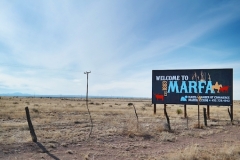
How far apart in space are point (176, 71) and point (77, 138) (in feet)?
59.3

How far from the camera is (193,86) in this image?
2703cm

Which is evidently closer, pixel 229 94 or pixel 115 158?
pixel 115 158

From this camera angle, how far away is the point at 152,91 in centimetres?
2889

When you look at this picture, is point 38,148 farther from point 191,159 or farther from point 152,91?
point 152,91

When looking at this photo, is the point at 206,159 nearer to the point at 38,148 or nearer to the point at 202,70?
the point at 38,148

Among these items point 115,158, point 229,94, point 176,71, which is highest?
point 176,71

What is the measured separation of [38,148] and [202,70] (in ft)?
69.3

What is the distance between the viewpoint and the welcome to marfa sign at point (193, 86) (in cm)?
2553

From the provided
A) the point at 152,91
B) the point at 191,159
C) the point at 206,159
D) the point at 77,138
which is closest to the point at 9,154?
the point at 77,138

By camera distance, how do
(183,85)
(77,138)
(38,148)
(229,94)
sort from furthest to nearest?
(183,85) < (229,94) < (77,138) < (38,148)

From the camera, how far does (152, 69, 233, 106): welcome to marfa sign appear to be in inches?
1005

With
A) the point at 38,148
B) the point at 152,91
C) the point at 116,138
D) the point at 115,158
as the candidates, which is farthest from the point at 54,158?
the point at 152,91

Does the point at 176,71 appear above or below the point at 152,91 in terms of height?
above

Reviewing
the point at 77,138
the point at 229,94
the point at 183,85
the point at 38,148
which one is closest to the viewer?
the point at 38,148
